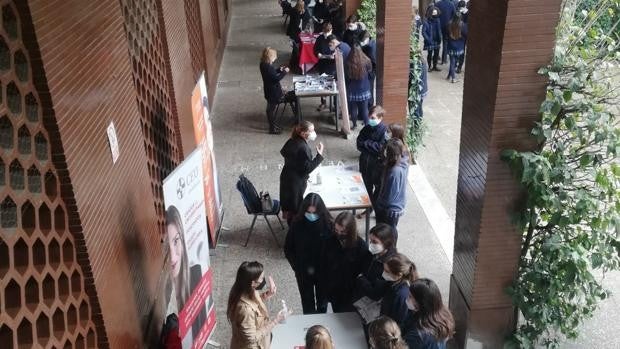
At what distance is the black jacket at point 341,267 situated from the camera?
518 cm

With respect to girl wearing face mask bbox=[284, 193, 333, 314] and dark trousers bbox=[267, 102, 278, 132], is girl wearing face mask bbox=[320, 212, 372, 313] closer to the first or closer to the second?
girl wearing face mask bbox=[284, 193, 333, 314]

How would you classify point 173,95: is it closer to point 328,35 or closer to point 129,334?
point 129,334

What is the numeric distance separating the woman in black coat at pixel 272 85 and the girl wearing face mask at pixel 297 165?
3227mm

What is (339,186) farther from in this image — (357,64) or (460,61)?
(460,61)

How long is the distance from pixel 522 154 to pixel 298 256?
2127 millimetres

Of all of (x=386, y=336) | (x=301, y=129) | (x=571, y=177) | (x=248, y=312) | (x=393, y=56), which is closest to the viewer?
(x=386, y=336)

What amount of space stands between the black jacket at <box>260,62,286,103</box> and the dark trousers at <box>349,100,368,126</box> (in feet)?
4.03

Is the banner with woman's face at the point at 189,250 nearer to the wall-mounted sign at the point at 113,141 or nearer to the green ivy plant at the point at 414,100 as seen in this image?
the wall-mounted sign at the point at 113,141

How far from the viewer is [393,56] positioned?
888 cm

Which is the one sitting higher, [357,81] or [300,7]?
[300,7]

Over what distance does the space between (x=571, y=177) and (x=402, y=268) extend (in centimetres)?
143

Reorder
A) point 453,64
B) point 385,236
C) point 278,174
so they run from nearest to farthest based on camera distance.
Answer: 1. point 385,236
2. point 278,174
3. point 453,64

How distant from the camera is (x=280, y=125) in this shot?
434 inches

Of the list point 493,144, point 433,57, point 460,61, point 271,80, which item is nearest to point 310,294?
point 493,144
